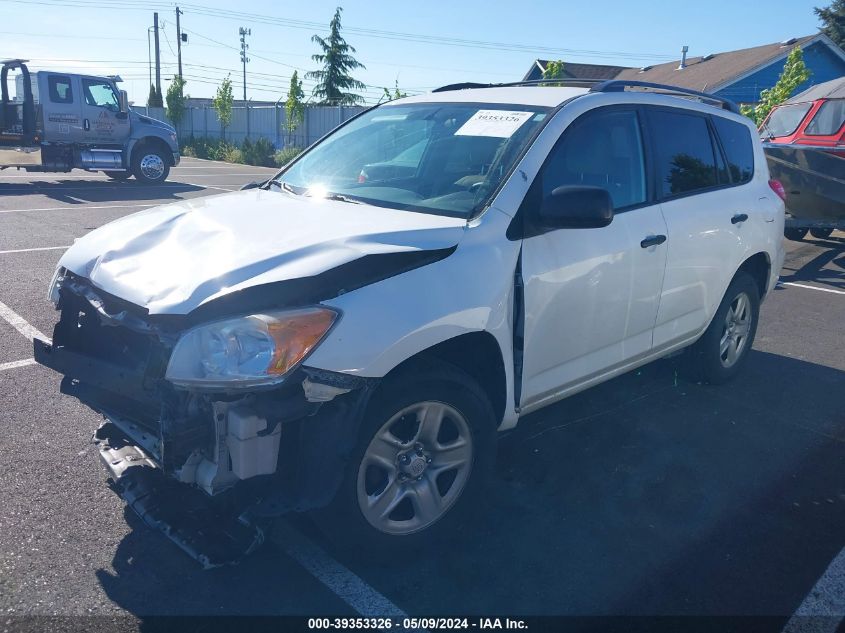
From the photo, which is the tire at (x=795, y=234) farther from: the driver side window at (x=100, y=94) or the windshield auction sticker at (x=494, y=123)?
the driver side window at (x=100, y=94)

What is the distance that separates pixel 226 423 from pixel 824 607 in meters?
2.47

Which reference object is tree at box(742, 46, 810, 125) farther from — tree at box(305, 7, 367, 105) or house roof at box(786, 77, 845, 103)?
tree at box(305, 7, 367, 105)

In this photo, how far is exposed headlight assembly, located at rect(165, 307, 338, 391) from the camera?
2.64m

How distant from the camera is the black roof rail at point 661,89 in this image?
418cm

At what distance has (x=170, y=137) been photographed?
1911cm

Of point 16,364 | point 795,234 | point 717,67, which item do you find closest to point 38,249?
point 16,364

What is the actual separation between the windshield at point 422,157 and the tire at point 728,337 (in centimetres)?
230

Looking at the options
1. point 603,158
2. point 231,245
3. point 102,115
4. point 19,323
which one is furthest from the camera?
point 102,115

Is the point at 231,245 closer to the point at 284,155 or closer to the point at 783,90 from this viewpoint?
the point at 783,90

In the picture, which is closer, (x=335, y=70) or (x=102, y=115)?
(x=102, y=115)

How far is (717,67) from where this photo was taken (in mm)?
35156

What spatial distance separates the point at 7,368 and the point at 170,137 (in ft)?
49.6

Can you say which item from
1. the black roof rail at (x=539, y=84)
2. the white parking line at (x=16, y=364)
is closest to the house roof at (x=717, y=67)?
the black roof rail at (x=539, y=84)

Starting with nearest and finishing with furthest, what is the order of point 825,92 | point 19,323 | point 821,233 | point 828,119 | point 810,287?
point 19,323 → point 810,287 → point 821,233 → point 828,119 → point 825,92
